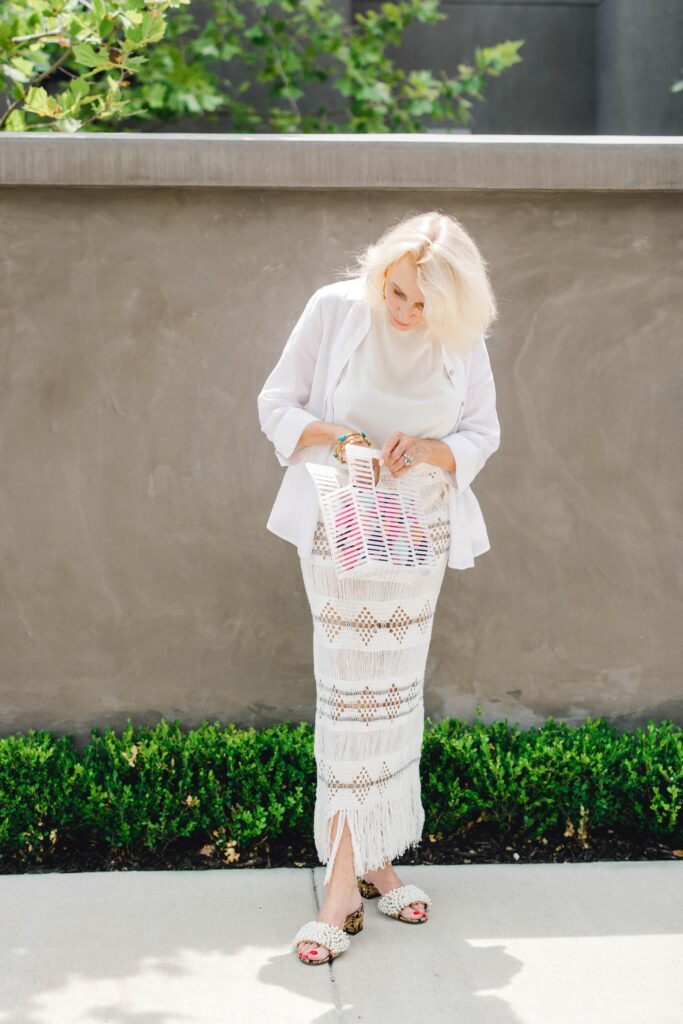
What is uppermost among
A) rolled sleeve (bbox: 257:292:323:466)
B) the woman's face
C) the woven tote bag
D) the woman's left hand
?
the woman's face

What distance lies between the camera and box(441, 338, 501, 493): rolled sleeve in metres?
3.31

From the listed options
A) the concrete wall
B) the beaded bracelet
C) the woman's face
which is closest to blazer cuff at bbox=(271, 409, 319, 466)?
the beaded bracelet

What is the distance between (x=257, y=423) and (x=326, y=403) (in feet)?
3.22

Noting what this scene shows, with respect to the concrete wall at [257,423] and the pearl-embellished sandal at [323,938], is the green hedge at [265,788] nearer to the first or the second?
the concrete wall at [257,423]

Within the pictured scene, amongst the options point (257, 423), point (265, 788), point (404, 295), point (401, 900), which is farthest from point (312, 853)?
point (404, 295)

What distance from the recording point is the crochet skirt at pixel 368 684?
326cm

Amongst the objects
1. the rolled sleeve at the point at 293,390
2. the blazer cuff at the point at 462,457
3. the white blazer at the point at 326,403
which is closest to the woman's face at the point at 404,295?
the white blazer at the point at 326,403

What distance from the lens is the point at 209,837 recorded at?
3.90 m

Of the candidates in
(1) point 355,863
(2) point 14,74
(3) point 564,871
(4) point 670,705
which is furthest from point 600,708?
(2) point 14,74

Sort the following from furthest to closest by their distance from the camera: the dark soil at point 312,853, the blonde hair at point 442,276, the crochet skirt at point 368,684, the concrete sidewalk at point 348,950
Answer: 1. the dark soil at point 312,853
2. the crochet skirt at point 368,684
3. the blonde hair at point 442,276
4. the concrete sidewalk at point 348,950

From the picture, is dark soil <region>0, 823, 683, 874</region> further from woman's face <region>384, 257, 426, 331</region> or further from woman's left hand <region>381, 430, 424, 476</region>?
woman's face <region>384, 257, 426, 331</region>

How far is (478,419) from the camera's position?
3.38 meters

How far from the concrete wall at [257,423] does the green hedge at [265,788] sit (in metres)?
0.30

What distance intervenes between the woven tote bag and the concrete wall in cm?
115
